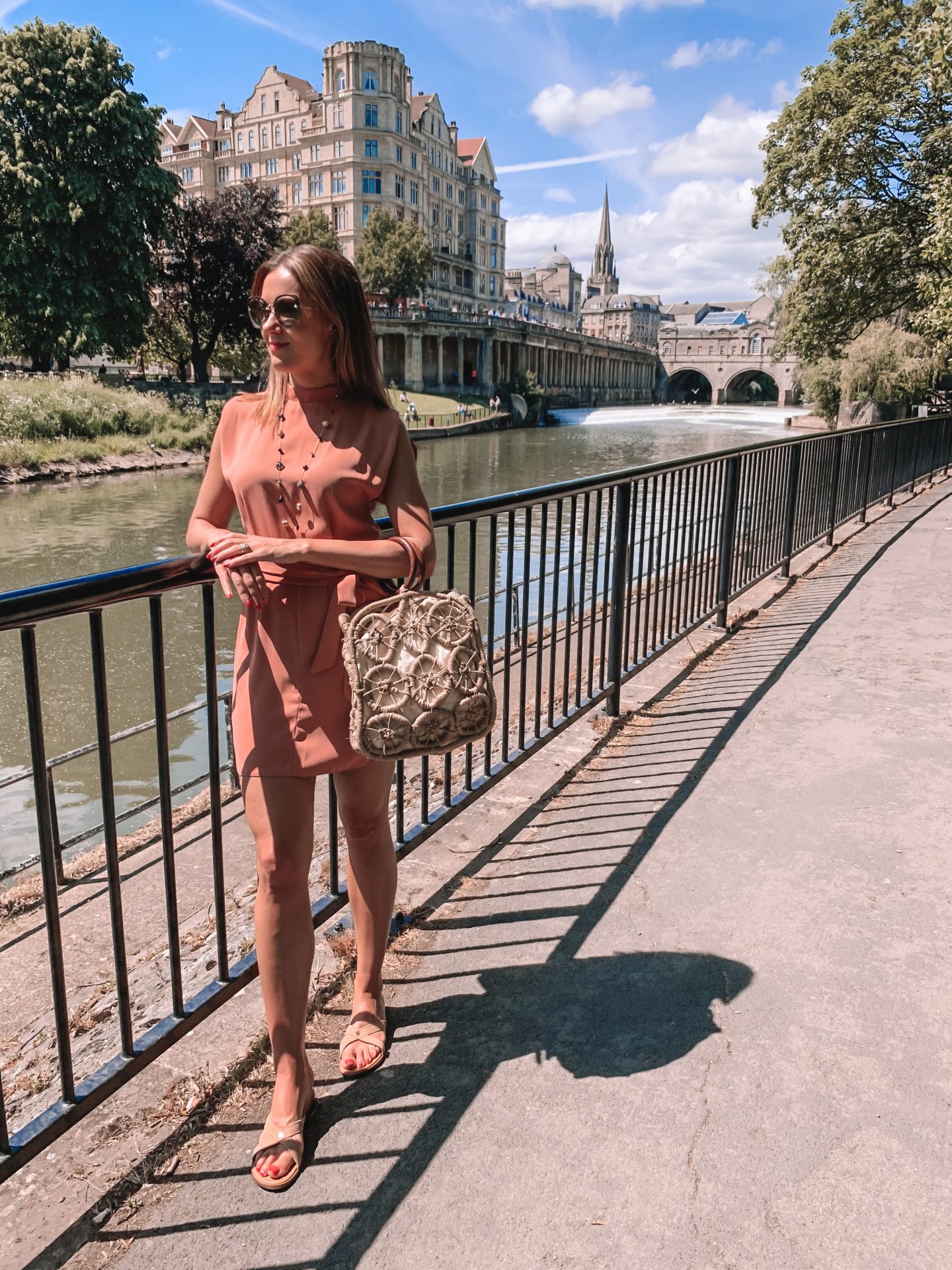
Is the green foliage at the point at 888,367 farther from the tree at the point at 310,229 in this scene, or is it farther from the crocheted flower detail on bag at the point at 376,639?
the tree at the point at 310,229

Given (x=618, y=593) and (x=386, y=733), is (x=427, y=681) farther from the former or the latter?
(x=618, y=593)

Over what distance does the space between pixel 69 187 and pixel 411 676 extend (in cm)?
4515

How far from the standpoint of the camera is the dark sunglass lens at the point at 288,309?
6.91 feet

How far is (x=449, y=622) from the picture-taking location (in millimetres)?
2156

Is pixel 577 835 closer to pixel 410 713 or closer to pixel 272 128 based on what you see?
pixel 410 713

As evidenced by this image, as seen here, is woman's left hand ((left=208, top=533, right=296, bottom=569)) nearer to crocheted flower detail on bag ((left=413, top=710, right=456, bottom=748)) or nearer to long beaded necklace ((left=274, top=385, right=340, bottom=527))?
long beaded necklace ((left=274, top=385, right=340, bottom=527))

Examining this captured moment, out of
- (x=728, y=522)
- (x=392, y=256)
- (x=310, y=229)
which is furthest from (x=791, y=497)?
(x=392, y=256)

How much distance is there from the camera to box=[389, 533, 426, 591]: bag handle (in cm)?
217

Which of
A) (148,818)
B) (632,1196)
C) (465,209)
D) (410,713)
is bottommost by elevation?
(148,818)

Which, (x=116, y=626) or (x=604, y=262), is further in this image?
(x=604, y=262)

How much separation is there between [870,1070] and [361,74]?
3788 inches

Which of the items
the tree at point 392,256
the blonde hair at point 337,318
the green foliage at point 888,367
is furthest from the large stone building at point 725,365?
the blonde hair at point 337,318

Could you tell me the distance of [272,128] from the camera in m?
90.5

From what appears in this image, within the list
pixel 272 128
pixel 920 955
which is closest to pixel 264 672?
pixel 920 955
